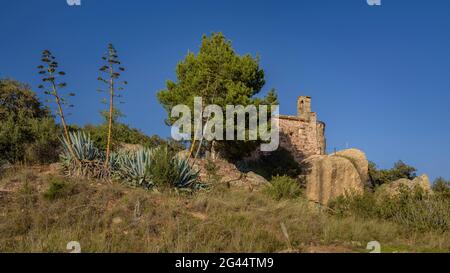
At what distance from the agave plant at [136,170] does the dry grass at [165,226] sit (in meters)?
0.99

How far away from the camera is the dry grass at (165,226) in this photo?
6695 millimetres

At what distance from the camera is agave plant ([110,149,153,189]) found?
11164 mm

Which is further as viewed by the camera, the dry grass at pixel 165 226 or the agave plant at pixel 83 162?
the agave plant at pixel 83 162

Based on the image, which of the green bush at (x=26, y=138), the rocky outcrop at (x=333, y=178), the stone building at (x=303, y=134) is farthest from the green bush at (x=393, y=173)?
the green bush at (x=26, y=138)

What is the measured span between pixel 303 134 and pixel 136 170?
71.1ft

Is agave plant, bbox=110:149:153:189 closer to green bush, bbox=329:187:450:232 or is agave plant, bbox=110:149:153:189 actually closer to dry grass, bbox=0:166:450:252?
dry grass, bbox=0:166:450:252

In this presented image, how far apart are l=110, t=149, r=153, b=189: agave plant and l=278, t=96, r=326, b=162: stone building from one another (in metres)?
18.8

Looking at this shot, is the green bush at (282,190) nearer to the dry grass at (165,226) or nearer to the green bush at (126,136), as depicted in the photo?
the dry grass at (165,226)

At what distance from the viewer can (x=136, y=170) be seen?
11.4 meters

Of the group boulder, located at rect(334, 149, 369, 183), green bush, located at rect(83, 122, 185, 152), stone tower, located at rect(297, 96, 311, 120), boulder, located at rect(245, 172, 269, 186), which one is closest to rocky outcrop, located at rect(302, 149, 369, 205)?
boulder, located at rect(334, 149, 369, 183)

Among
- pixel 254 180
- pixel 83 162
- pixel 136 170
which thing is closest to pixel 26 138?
pixel 83 162

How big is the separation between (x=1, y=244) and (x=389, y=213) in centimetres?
815

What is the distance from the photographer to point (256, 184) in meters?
17.9
